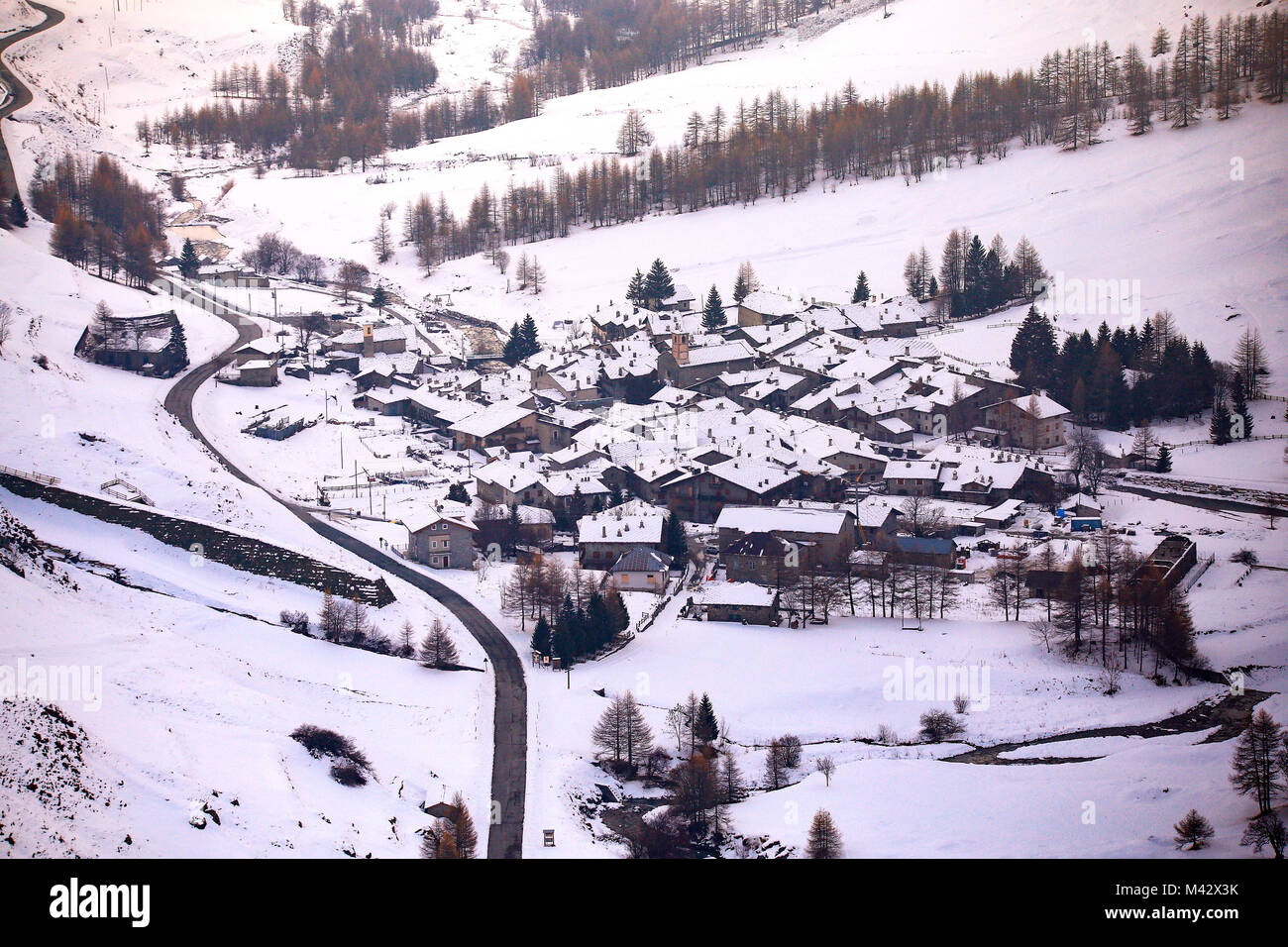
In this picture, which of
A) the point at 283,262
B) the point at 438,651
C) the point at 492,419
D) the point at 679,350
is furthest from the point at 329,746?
the point at 283,262

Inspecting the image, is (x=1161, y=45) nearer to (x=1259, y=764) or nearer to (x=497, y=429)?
(x=497, y=429)

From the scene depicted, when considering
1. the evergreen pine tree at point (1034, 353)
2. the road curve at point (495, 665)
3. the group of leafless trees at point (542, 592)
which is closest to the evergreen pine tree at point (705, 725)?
the road curve at point (495, 665)

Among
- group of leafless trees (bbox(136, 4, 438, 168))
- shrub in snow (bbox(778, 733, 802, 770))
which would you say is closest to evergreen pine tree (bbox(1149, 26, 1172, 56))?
group of leafless trees (bbox(136, 4, 438, 168))

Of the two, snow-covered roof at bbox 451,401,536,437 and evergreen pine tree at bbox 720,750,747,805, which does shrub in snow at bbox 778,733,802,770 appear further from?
snow-covered roof at bbox 451,401,536,437

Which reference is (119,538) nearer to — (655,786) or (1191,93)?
(655,786)

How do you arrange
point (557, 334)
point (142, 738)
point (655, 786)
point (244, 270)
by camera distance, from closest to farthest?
point (142, 738)
point (655, 786)
point (557, 334)
point (244, 270)

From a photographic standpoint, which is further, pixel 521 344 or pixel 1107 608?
pixel 521 344

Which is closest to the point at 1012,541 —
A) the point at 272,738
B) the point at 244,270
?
the point at 272,738
